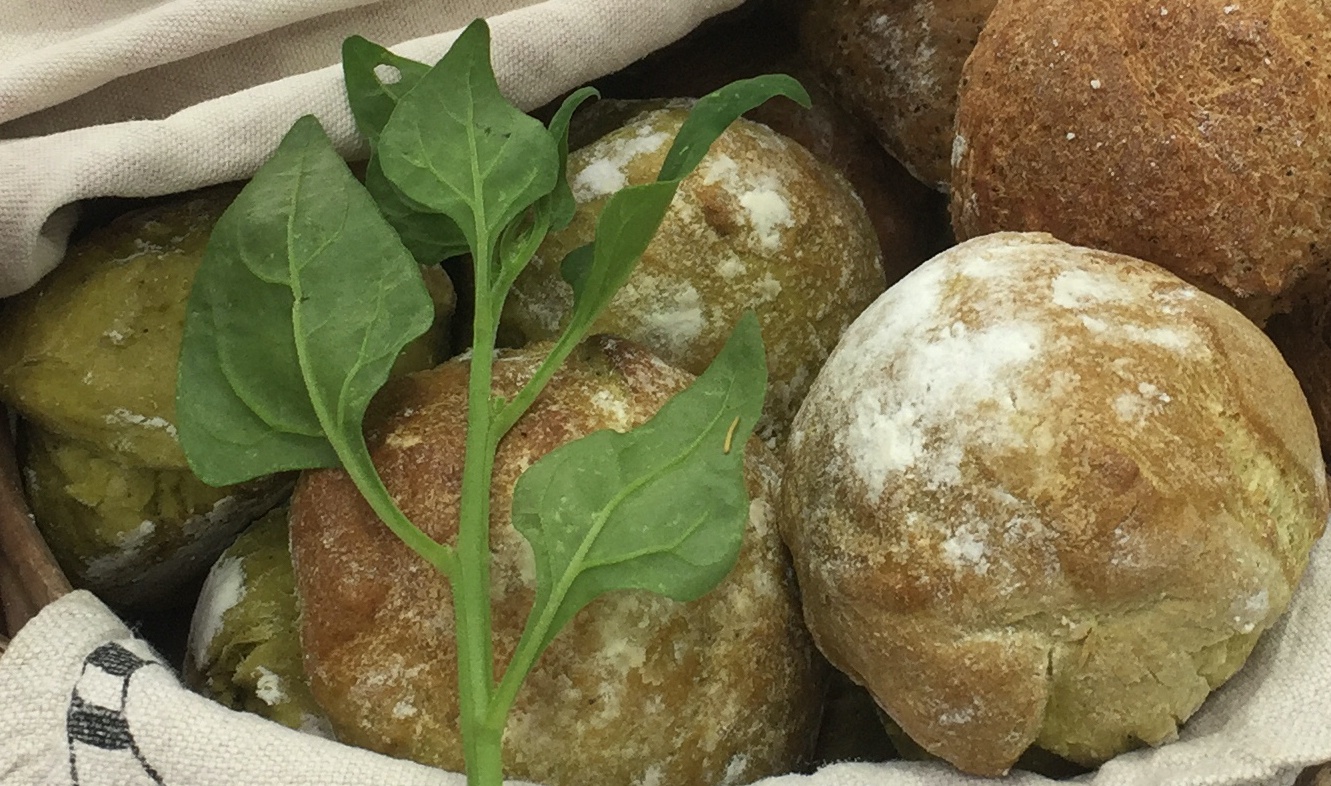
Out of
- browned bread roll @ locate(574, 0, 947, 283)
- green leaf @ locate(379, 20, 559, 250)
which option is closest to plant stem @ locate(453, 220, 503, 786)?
green leaf @ locate(379, 20, 559, 250)

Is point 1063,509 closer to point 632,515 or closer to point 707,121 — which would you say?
point 632,515

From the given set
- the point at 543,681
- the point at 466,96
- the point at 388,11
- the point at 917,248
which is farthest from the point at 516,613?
the point at 917,248

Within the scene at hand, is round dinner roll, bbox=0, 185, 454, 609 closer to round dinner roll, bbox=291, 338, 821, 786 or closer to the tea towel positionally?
the tea towel

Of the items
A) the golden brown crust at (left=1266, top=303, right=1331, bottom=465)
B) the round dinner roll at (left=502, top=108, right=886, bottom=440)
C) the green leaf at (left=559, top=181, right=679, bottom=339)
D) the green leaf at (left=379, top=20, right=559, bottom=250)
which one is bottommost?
the golden brown crust at (left=1266, top=303, right=1331, bottom=465)

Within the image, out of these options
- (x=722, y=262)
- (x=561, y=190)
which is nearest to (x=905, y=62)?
(x=722, y=262)

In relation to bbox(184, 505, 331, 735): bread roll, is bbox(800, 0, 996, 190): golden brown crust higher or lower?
higher
